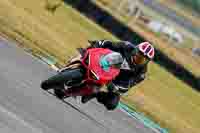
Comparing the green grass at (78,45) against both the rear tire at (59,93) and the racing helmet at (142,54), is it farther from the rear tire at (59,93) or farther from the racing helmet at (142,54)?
the racing helmet at (142,54)

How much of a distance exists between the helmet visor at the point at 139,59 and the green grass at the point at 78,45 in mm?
4094

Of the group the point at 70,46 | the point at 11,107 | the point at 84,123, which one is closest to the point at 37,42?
the point at 70,46

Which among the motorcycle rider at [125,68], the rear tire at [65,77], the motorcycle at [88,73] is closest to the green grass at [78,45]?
the motorcycle rider at [125,68]

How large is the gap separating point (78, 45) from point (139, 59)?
29.7 feet

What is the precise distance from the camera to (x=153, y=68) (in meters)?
19.5

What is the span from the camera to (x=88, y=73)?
28.5ft

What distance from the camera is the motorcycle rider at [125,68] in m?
8.94

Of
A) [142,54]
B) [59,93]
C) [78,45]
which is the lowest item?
[78,45]

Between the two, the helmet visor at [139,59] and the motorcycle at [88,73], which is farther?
the helmet visor at [139,59]

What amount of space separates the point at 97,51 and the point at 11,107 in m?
1.82

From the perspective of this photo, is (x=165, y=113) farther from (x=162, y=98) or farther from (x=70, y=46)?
(x=70, y=46)

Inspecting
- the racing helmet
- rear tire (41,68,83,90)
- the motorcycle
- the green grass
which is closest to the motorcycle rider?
the racing helmet

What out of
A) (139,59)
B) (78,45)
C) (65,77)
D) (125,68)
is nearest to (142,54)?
(139,59)

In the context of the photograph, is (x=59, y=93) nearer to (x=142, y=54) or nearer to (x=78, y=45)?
(x=142, y=54)
